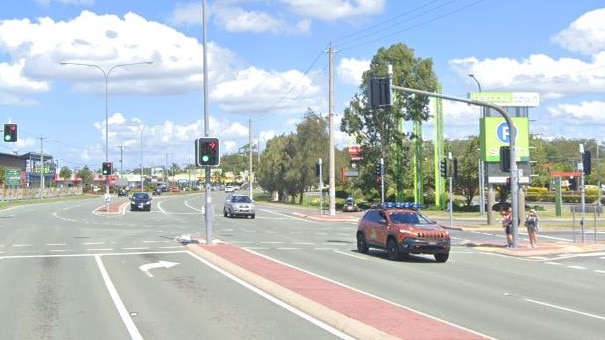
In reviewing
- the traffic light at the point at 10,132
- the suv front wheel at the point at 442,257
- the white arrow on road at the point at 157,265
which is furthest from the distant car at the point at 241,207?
the white arrow on road at the point at 157,265

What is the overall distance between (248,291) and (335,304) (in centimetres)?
254

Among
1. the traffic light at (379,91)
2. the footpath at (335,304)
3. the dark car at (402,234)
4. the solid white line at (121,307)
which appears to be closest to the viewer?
the footpath at (335,304)

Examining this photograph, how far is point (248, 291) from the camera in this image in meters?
13.5

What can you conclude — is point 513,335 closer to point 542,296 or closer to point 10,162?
point 542,296

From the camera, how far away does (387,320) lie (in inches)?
398

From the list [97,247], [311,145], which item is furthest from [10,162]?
[97,247]

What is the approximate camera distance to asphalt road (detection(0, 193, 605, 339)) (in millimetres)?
9969

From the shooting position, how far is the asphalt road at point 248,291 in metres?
9.97

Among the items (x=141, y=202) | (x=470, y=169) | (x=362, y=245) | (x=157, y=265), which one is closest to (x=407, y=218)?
(x=362, y=245)

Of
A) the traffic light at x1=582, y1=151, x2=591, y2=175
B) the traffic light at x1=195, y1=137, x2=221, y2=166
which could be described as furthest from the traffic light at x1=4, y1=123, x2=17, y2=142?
the traffic light at x1=582, y1=151, x2=591, y2=175

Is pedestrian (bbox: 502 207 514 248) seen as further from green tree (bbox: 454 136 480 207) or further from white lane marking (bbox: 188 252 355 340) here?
green tree (bbox: 454 136 480 207)

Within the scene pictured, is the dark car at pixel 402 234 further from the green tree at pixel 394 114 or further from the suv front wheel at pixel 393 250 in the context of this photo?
the green tree at pixel 394 114

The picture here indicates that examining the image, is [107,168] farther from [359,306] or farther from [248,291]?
[359,306]

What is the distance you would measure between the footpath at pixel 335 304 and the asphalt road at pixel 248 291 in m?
0.33
